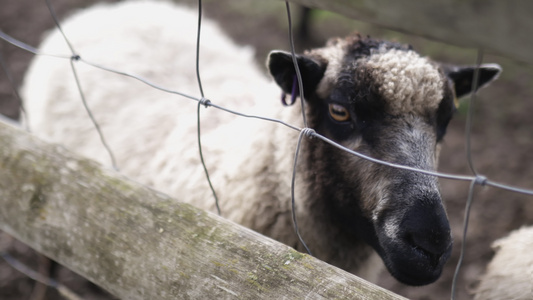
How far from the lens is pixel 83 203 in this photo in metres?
1.73

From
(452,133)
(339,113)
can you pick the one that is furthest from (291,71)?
(452,133)

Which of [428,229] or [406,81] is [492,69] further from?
[428,229]

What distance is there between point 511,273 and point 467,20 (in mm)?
1575

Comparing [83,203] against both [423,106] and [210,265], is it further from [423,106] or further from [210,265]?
[423,106]

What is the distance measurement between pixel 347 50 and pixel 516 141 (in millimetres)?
4408

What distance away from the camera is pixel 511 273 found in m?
2.04

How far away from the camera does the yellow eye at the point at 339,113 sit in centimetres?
215

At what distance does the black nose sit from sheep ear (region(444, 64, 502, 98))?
3.29 feet

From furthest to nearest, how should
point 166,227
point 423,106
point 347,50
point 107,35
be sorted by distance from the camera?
point 107,35
point 347,50
point 423,106
point 166,227

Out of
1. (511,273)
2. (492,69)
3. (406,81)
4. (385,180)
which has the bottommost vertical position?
(511,273)

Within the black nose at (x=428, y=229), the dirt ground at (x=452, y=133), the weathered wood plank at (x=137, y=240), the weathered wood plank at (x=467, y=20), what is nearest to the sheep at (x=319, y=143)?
the black nose at (x=428, y=229)

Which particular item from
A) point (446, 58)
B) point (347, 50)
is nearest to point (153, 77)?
point (347, 50)

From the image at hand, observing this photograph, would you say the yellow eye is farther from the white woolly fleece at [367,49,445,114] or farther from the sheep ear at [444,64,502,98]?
the sheep ear at [444,64,502,98]

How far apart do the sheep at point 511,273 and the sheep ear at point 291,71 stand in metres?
1.23
